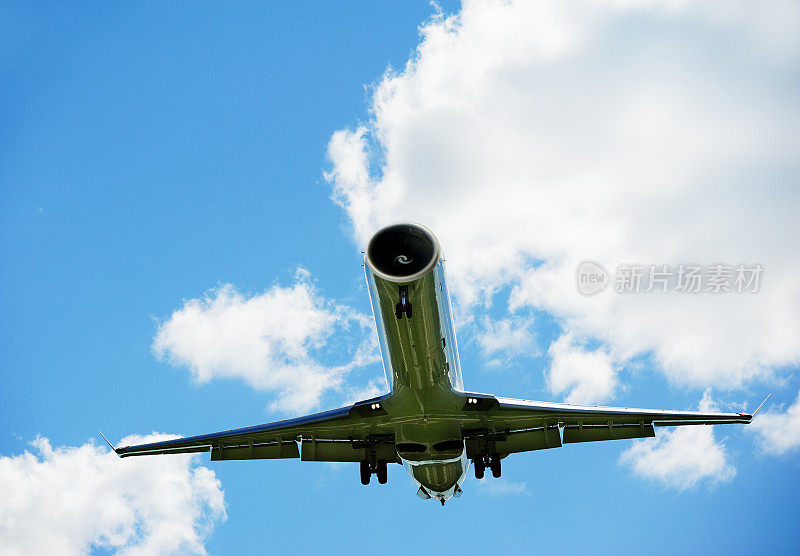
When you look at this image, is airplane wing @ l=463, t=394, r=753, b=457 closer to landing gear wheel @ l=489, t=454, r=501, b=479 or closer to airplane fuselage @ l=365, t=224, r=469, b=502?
landing gear wheel @ l=489, t=454, r=501, b=479

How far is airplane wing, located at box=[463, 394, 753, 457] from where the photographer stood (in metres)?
26.8

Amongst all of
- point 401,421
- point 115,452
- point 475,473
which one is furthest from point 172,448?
point 475,473

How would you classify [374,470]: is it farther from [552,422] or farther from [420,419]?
[552,422]

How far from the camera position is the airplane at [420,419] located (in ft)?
67.4

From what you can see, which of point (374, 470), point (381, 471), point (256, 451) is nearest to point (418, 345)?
point (381, 471)

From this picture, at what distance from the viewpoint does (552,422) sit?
28.8 meters

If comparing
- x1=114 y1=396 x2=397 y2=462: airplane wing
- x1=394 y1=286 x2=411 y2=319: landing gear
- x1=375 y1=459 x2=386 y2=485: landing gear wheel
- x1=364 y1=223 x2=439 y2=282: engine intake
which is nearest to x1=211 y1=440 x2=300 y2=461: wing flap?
x1=114 y1=396 x2=397 y2=462: airplane wing

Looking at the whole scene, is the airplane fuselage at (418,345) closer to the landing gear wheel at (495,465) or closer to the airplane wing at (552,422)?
the airplane wing at (552,422)

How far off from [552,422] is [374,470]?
24.8 feet

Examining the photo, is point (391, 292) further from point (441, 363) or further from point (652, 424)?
point (652, 424)

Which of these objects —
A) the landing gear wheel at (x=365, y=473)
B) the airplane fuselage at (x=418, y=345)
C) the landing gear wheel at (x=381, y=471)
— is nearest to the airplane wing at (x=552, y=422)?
the airplane fuselage at (x=418, y=345)

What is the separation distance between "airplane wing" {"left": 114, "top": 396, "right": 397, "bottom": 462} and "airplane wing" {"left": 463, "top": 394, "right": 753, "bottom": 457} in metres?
3.69

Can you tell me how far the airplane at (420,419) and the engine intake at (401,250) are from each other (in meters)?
0.03

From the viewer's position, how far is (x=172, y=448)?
29.5 meters
